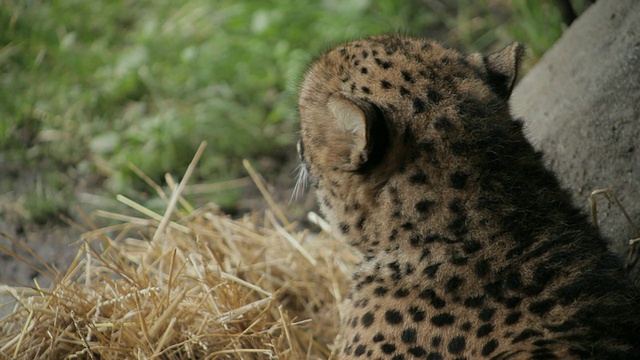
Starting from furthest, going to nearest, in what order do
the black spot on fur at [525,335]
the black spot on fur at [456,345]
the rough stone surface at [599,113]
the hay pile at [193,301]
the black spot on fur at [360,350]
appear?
the rough stone surface at [599,113] → the hay pile at [193,301] → the black spot on fur at [360,350] → the black spot on fur at [456,345] → the black spot on fur at [525,335]

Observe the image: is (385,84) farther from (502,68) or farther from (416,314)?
(416,314)

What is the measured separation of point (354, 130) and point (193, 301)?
1.33 metres

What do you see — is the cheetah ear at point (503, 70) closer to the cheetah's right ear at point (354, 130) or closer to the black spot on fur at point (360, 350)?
the cheetah's right ear at point (354, 130)

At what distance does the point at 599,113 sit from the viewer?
3594 mm

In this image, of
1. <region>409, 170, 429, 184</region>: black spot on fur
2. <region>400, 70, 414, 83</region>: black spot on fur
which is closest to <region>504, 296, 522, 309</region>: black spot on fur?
<region>409, 170, 429, 184</region>: black spot on fur

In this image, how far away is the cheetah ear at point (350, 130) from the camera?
2582 mm

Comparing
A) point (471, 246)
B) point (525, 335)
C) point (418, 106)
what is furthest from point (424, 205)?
point (525, 335)

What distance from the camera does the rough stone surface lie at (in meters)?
3.42

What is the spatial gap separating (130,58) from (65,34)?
2.60 ft

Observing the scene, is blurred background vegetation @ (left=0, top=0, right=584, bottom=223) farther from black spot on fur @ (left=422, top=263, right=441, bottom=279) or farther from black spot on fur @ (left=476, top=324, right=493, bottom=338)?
black spot on fur @ (left=476, top=324, right=493, bottom=338)

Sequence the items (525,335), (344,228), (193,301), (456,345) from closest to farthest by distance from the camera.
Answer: (525,335), (456,345), (344,228), (193,301)

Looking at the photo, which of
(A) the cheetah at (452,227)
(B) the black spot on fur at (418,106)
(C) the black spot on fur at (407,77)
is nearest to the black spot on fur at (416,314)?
(A) the cheetah at (452,227)

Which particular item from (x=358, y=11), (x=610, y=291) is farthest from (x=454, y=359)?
(x=358, y=11)

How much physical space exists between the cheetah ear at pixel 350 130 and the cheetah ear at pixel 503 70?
2.06 feet
